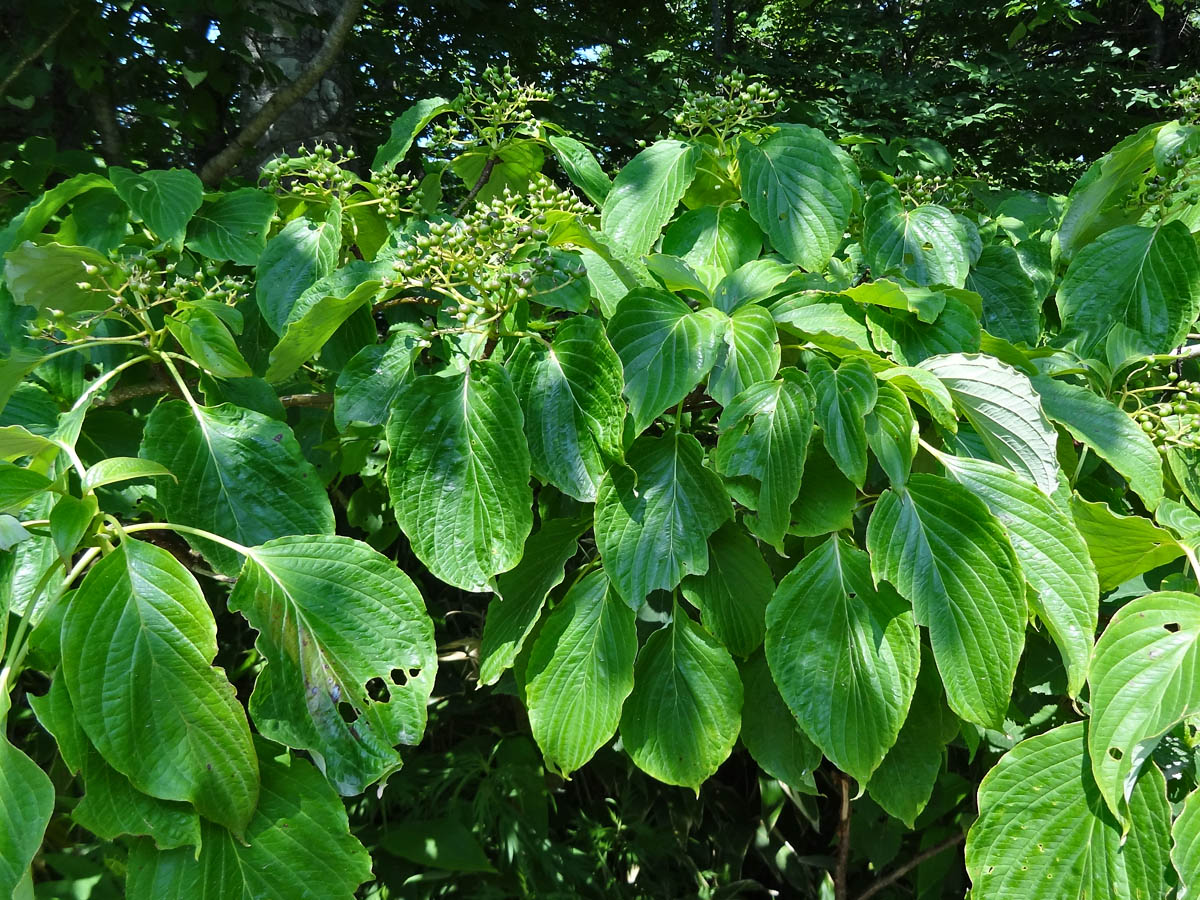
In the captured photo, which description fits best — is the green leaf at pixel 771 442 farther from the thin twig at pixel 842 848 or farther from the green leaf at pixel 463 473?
the thin twig at pixel 842 848

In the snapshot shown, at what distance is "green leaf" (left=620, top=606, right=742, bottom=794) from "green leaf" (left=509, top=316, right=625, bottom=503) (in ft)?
0.58

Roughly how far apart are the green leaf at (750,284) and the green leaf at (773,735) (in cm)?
38

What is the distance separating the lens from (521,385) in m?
0.86

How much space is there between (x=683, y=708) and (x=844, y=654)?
0.55 ft

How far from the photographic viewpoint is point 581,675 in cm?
83

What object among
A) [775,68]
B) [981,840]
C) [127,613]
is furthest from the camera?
[775,68]

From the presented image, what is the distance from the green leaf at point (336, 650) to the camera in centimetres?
71

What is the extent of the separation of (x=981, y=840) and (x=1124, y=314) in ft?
2.35

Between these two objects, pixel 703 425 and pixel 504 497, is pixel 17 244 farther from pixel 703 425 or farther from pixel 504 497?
pixel 703 425

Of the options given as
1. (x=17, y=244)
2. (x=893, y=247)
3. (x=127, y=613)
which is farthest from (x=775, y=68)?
(x=127, y=613)

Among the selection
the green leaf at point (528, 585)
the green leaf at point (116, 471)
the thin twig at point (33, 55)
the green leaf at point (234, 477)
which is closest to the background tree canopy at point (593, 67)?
the thin twig at point (33, 55)

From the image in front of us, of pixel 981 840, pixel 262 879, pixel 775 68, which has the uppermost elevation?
pixel 775 68

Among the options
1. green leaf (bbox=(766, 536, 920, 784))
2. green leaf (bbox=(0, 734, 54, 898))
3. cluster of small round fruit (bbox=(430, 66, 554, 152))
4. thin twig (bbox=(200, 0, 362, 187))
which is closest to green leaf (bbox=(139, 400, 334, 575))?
green leaf (bbox=(0, 734, 54, 898))

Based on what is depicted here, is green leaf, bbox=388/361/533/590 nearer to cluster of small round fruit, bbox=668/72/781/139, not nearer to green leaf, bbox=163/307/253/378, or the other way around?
green leaf, bbox=163/307/253/378
